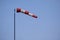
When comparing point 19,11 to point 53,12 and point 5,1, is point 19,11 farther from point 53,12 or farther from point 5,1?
point 53,12

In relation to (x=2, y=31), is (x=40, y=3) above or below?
above

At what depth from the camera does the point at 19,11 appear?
4.91 ft

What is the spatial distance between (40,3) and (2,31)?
0.73 meters

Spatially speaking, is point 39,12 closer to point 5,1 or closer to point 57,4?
point 57,4

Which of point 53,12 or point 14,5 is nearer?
point 14,5

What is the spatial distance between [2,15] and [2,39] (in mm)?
370

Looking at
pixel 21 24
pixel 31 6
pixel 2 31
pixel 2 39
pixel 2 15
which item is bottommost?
pixel 2 39

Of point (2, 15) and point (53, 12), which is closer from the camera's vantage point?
point (2, 15)

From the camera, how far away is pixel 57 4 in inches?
63.4

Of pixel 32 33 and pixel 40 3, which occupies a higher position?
pixel 40 3

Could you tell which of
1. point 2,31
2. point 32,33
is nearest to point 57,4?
point 32,33

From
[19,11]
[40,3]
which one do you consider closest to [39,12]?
[40,3]

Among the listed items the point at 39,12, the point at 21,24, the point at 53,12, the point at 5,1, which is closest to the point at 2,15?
the point at 5,1

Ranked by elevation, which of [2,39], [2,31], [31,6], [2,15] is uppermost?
[31,6]
